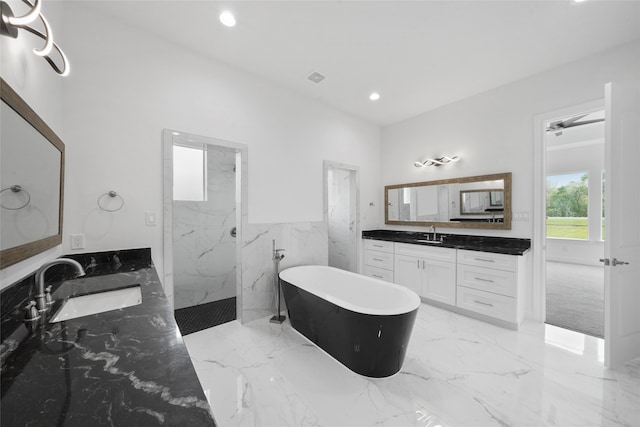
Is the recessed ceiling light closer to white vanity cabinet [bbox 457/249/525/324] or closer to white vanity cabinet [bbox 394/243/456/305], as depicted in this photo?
white vanity cabinet [bbox 394/243/456/305]

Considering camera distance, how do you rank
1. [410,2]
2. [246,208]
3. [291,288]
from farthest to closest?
[246,208] < [291,288] < [410,2]

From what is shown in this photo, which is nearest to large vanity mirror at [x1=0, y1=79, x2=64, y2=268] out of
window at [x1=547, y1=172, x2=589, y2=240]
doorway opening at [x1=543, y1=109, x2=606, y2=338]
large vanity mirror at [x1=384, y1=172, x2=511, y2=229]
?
large vanity mirror at [x1=384, y1=172, x2=511, y2=229]

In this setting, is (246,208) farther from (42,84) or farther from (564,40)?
(564,40)

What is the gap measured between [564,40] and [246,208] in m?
3.51

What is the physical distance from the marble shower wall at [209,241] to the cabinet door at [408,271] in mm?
2434

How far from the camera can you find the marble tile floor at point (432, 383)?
1525 millimetres

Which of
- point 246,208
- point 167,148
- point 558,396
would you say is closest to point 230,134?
point 167,148

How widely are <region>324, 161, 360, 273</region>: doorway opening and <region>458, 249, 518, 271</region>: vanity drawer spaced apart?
1591 millimetres

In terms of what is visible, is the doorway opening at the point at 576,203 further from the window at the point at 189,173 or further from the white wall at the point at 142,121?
the window at the point at 189,173

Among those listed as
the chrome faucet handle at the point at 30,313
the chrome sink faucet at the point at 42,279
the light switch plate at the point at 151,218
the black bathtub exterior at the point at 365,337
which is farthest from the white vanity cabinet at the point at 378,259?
the chrome faucet handle at the point at 30,313

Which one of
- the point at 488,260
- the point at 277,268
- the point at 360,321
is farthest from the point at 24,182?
the point at 488,260

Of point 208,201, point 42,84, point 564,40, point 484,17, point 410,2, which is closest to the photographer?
point 42,84

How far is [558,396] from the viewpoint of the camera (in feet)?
5.54

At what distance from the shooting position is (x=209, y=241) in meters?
3.45
